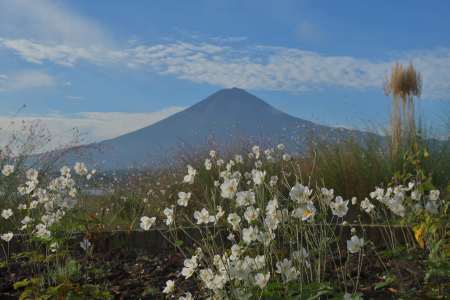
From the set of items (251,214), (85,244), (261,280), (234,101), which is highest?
(234,101)

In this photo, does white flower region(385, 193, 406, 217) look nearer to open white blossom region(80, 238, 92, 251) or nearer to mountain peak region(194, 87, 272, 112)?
open white blossom region(80, 238, 92, 251)

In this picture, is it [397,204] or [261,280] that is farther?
[397,204]

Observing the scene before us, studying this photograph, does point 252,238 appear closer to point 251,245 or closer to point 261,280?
point 261,280

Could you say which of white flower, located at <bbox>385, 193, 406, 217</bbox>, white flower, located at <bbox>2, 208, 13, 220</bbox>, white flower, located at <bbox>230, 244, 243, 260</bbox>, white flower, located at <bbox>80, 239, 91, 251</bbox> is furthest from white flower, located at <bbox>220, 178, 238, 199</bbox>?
white flower, located at <bbox>2, 208, 13, 220</bbox>

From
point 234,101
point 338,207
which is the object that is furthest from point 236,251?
point 234,101

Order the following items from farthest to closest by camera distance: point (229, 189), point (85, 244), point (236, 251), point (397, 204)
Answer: point (85, 244), point (397, 204), point (229, 189), point (236, 251)

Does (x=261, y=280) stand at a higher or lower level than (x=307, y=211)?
lower

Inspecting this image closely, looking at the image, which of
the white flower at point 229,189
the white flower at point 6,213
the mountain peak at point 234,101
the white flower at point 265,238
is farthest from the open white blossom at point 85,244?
the mountain peak at point 234,101

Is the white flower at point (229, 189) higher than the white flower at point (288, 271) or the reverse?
higher

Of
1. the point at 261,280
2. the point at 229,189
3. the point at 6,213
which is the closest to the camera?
the point at 261,280

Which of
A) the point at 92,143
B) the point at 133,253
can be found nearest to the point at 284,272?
the point at 133,253

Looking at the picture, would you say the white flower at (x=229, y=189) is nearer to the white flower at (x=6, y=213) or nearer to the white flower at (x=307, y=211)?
the white flower at (x=307, y=211)

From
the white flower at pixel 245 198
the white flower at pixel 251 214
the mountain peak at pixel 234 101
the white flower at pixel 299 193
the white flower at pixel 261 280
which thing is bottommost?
the white flower at pixel 261 280

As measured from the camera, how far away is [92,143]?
317 inches
